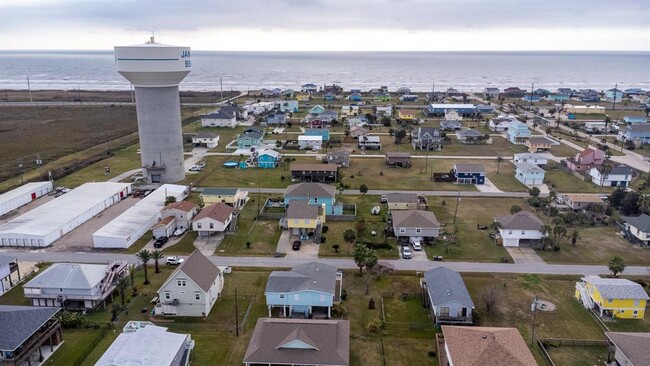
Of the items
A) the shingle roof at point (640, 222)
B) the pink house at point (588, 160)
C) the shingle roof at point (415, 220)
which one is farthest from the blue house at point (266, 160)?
the shingle roof at point (640, 222)

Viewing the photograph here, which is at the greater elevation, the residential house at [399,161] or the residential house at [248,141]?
the residential house at [248,141]

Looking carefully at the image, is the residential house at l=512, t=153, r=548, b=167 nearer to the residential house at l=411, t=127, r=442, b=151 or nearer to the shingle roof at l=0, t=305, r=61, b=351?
the residential house at l=411, t=127, r=442, b=151

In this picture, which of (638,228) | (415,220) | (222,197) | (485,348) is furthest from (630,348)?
(222,197)

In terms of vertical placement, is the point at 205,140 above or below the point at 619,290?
above

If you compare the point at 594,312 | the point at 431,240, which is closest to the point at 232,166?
the point at 431,240

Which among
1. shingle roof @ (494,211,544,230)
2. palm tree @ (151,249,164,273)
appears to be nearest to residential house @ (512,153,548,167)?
shingle roof @ (494,211,544,230)

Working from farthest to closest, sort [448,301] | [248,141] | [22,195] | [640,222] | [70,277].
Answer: [248,141] < [22,195] < [640,222] < [70,277] < [448,301]

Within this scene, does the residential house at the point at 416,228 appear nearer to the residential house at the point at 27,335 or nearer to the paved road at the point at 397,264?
the paved road at the point at 397,264

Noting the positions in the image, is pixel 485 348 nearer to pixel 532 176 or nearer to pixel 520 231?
pixel 520 231
